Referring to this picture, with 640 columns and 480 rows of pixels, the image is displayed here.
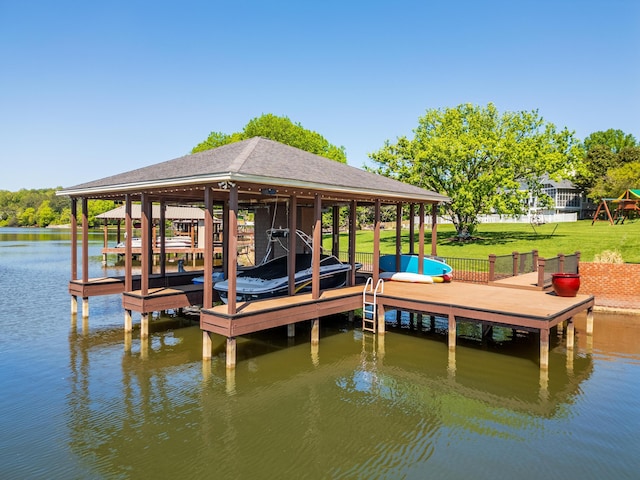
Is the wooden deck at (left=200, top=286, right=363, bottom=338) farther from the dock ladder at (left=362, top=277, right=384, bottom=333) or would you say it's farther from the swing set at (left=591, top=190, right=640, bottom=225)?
the swing set at (left=591, top=190, right=640, bottom=225)

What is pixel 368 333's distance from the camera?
1379 cm

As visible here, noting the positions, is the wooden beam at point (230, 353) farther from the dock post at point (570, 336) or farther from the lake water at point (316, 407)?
the dock post at point (570, 336)

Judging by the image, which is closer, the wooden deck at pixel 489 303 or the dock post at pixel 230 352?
the dock post at pixel 230 352

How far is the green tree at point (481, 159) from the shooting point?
98.1 ft

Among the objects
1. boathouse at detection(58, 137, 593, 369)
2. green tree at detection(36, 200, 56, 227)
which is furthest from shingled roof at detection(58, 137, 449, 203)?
green tree at detection(36, 200, 56, 227)

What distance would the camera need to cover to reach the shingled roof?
10.1 m

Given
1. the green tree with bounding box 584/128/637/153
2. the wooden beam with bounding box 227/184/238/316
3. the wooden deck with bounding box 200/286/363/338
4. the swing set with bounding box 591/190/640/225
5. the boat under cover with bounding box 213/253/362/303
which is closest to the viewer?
the wooden beam with bounding box 227/184/238/316

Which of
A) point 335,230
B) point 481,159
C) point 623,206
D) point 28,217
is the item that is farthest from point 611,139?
point 28,217

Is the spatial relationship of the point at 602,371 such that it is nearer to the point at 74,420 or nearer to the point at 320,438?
the point at 320,438

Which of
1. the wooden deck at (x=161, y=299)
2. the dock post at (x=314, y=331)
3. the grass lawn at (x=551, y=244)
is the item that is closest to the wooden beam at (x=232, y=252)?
the dock post at (x=314, y=331)

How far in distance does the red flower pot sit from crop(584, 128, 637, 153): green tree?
264ft

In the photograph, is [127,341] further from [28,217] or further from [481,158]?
[28,217]

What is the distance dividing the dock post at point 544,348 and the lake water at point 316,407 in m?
0.29

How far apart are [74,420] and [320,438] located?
4219mm
